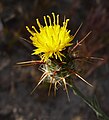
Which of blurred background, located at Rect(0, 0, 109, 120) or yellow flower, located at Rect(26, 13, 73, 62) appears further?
blurred background, located at Rect(0, 0, 109, 120)

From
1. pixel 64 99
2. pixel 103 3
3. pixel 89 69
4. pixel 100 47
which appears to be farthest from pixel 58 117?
pixel 103 3

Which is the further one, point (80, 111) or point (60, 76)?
point (80, 111)

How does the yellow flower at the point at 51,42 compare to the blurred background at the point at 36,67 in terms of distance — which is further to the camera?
the blurred background at the point at 36,67

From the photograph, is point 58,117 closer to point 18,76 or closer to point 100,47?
point 18,76

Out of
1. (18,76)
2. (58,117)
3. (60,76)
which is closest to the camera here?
(60,76)

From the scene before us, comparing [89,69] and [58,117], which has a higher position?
[89,69]

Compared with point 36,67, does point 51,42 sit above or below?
above

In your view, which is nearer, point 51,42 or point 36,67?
point 51,42

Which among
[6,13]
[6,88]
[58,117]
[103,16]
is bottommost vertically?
[58,117]
